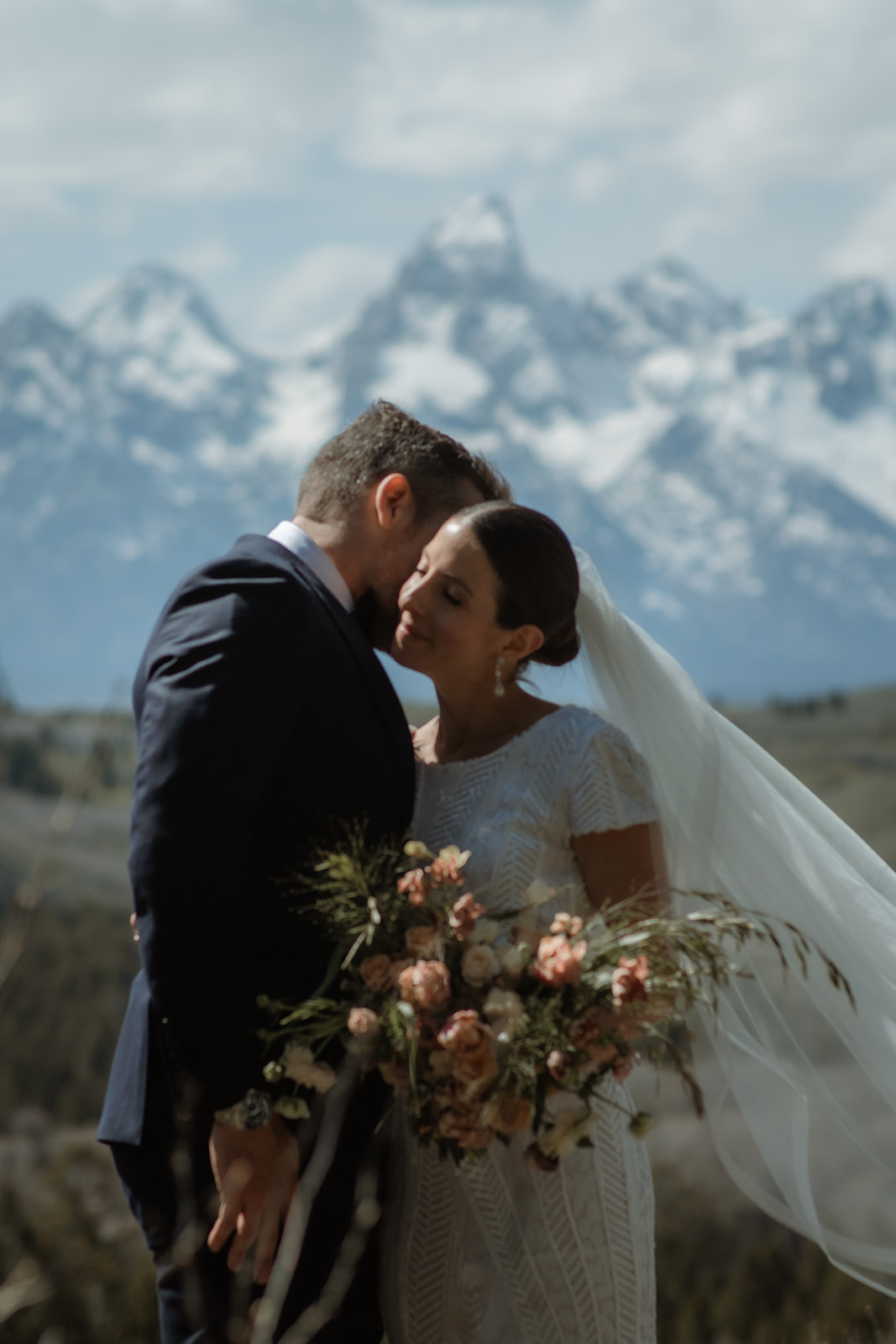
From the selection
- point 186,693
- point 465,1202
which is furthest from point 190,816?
point 465,1202

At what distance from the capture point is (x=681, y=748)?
284 cm

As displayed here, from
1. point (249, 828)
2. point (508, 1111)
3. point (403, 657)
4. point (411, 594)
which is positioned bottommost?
point (508, 1111)

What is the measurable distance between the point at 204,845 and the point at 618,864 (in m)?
0.80

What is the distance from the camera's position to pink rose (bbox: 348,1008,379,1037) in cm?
196

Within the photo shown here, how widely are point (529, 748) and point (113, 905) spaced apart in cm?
803

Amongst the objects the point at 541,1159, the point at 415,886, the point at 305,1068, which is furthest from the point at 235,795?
the point at 541,1159

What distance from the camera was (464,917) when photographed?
205 cm

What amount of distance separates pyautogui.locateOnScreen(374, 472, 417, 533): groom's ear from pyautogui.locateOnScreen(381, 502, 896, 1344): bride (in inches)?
5.5

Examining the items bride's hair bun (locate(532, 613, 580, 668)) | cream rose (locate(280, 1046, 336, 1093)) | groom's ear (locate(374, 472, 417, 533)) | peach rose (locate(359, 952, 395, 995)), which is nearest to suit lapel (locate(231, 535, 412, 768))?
groom's ear (locate(374, 472, 417, 533))

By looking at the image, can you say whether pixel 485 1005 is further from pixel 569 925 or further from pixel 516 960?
pixel 569 925

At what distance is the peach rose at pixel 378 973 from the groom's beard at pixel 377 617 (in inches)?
34.7

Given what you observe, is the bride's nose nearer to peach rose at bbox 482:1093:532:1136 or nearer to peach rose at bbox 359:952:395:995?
peach rose at bbox 359:952:395:995

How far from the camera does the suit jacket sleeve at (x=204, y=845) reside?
6.84 ft

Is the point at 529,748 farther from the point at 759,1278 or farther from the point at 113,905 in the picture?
the point at 113,905
